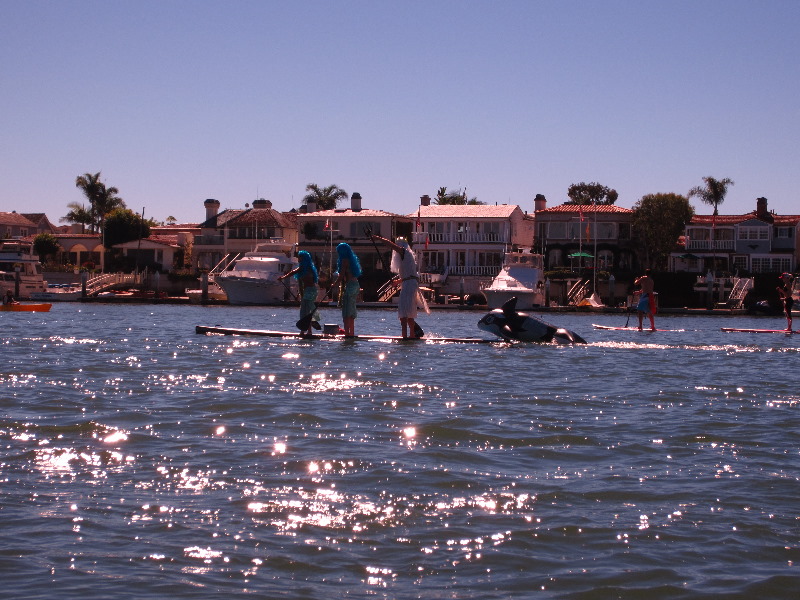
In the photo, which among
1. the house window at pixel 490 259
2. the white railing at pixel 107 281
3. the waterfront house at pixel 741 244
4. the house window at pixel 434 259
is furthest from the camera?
the house window at pixel 434 259

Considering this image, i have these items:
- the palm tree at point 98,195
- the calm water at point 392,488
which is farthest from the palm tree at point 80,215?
the calm water at point 392,488

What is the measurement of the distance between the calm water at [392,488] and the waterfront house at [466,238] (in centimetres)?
6876

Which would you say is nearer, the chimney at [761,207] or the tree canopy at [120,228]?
the chimney at [761,207]

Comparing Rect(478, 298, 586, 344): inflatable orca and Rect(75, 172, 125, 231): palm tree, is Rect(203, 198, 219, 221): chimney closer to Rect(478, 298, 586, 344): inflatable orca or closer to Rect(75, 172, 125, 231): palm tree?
Rect(75, 172, 125, 231): palm tree

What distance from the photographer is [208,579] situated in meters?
5.29

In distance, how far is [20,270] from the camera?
211 feet

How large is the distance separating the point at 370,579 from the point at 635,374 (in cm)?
1080

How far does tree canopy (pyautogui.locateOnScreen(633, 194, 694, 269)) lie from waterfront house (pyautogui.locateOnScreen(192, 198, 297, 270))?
28111 mm

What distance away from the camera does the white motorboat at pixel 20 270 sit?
63.1 metres

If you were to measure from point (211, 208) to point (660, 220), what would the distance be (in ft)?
127

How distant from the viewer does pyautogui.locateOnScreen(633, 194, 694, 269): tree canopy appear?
268 ft

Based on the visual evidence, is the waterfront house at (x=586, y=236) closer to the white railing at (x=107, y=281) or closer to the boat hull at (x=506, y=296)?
the boat hull at (x=506, y=296)

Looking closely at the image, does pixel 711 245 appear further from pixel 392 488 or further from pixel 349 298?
pixel 392 488

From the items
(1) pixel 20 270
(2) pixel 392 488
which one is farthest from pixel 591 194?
(2) pixel 392 488
